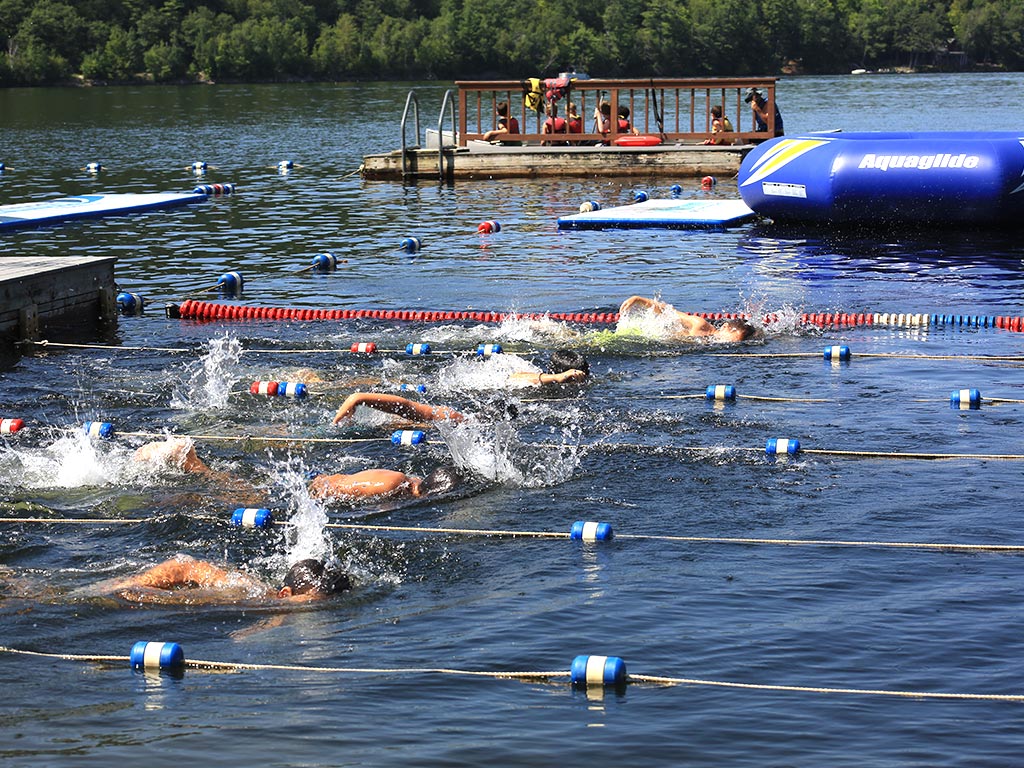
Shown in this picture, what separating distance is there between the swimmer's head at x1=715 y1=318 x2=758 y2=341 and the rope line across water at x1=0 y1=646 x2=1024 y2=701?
28.7 ft

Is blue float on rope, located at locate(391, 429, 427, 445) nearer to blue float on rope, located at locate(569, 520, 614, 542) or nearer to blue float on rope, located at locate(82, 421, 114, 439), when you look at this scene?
blue float on rope, located at locate(82, 421, 114, 439)

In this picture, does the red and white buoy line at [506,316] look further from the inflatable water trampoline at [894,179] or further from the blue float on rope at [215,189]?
the blue float on rope at [215,189]

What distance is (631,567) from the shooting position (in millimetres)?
9328

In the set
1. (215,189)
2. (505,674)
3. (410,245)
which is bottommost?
(505,674)

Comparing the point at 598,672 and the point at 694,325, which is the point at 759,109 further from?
the point at 598,672

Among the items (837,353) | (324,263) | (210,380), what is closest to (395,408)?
(210,380)

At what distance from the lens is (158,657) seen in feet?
25.5

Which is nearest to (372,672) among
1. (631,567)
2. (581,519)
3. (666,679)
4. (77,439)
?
(666,679)

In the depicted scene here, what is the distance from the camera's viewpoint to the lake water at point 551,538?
23.5 ft

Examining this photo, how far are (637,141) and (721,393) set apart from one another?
21768mm

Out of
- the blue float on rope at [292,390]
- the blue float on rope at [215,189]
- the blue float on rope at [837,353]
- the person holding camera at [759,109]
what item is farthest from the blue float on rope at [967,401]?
the blue float on rope at [215,189]

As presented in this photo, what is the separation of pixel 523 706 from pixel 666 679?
0.82m

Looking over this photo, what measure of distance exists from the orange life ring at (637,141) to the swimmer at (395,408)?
890 inches

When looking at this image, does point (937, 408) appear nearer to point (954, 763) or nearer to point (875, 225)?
point (954, 763)
